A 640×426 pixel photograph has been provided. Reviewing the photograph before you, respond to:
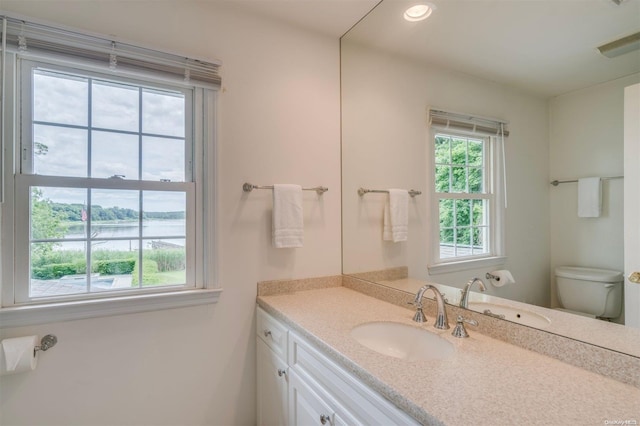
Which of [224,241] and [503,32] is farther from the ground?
[503,32]

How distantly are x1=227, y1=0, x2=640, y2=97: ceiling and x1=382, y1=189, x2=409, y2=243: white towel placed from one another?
0.68 meters

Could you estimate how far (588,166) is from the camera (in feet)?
3.22

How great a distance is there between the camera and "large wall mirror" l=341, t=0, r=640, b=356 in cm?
94

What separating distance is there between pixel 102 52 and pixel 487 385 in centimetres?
193

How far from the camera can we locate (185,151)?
1.62 m

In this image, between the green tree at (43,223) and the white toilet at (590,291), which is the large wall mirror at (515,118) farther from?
the green tree at (43,223)

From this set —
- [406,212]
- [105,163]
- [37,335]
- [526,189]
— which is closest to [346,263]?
[406,212]

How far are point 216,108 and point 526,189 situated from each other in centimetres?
149

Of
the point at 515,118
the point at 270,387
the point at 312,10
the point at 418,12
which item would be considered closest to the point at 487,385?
the point at 515,118

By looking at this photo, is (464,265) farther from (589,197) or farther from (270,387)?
(270,387)

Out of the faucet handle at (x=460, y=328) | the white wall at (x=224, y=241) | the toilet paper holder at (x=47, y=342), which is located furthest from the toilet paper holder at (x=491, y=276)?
the toilet paper holder at (x=47, y=342)

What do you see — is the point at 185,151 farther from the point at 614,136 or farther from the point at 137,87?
the point at 614,136

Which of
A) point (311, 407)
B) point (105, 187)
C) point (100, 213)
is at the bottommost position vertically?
point (311, 407)

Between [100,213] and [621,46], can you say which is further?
[100,213]
